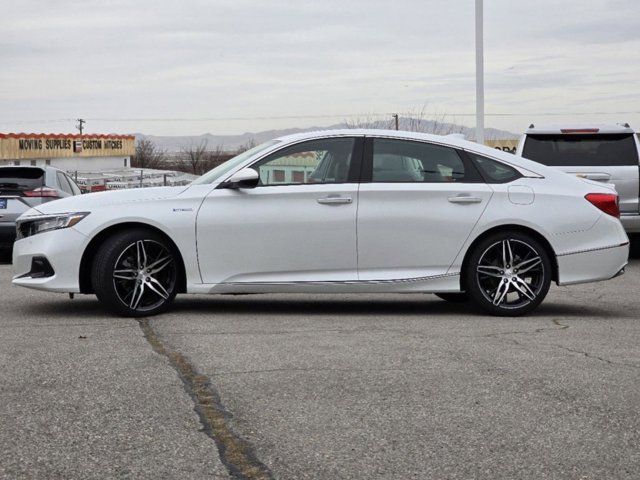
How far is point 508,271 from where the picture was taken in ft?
30.8

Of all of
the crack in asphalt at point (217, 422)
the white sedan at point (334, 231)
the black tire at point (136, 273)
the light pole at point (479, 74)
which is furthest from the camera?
the light pole at point (479, 74)

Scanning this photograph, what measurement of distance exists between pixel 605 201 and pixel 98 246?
4.27 metres

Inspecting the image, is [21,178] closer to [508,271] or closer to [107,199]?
[107,199]

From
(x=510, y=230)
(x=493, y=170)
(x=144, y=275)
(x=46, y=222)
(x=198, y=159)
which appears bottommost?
(x=144, y=275)

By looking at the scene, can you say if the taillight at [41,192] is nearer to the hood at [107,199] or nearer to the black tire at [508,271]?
the hood at [107,199]

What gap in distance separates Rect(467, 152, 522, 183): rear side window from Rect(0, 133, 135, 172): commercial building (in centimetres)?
7054

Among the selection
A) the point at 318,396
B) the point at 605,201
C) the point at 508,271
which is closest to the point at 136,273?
the point at 508,271

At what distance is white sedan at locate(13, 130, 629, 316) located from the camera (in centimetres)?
914

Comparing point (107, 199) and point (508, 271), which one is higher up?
point (107, 199)

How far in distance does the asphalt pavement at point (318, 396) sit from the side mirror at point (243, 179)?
1.08m

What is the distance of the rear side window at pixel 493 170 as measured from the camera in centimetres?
952

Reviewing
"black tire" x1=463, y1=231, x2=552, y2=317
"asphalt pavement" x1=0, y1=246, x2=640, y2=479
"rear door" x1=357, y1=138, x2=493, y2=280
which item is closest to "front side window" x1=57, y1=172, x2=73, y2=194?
"asphalt pavement" x1=0, y1=246, x2=640, y2=479

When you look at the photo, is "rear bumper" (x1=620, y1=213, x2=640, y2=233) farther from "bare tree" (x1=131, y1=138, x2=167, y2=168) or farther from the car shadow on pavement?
"bare tree" (x1=131, y1=138, x2=167, y2=168)

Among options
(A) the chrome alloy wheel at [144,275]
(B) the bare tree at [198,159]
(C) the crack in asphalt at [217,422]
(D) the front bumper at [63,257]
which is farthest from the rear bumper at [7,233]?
(B) the bare tree at [198,159]
